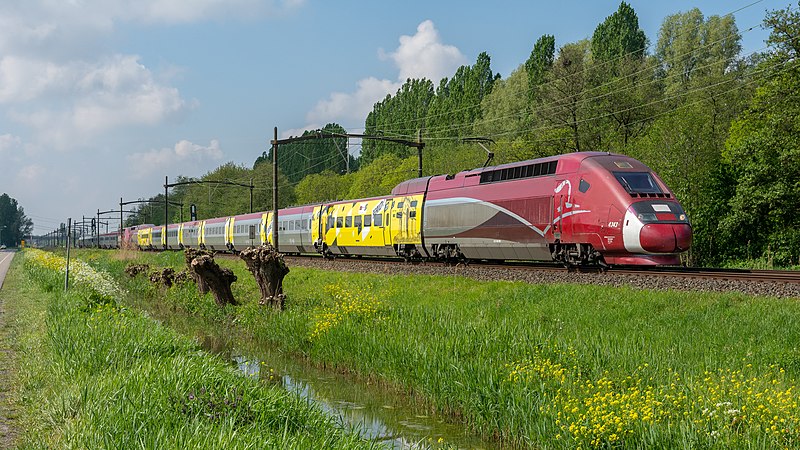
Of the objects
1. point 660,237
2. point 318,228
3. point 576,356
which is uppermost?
point 318,228

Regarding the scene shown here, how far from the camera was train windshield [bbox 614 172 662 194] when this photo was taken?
754 inches

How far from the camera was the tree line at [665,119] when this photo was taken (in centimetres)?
2906

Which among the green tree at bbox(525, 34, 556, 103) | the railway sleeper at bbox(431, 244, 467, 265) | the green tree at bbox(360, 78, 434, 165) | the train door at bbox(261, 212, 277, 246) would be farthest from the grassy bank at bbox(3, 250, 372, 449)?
the green tree at bbox(360, 78, 434, 165)

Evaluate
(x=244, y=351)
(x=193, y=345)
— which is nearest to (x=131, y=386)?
(x=193, y=345)

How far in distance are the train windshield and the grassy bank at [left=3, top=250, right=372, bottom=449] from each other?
1237cm

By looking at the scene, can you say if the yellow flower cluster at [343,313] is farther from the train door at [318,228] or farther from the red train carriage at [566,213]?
the train door at [318,228]

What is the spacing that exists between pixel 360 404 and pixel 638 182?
11.7m

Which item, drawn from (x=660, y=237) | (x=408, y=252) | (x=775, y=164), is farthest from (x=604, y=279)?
(x=775, y=164)

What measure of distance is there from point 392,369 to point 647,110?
37.4 m

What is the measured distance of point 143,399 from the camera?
25.5ft

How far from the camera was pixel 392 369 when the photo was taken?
11977 mm

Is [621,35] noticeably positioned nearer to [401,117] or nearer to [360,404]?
[401,117]

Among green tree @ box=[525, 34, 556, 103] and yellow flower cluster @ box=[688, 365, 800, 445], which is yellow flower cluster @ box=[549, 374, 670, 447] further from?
green tree @ box=[525, 34, 556, 103]

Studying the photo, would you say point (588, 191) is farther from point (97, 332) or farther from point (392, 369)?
point (97, 332)
